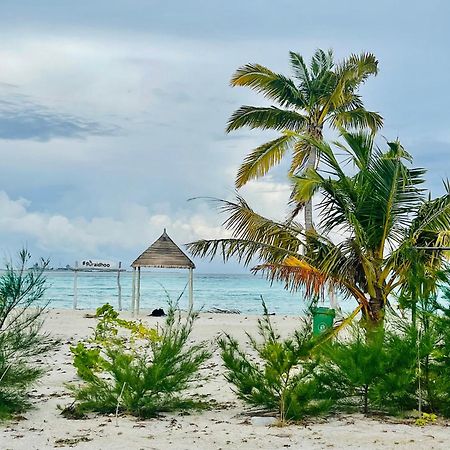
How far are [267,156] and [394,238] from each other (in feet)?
30.3

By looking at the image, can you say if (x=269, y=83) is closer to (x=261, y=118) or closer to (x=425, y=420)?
(x=261, y=118)

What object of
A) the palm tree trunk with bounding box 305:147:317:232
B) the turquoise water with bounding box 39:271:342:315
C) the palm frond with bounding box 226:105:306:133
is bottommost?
the turquoise water with bounding box 39:271:342:315

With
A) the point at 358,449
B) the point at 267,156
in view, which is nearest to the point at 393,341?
the point at 358,449

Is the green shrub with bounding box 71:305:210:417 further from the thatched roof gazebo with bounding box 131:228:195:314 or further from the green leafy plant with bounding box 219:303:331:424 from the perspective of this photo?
the thatched roof gazebo with bounding box 131:228:195:314

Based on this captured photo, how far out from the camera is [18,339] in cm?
811

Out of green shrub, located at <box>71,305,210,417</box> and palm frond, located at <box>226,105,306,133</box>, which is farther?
palm frond, located at <box>226,105,306,133</box>

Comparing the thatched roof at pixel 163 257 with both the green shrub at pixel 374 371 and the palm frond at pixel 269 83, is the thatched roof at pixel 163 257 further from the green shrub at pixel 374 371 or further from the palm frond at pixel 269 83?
the green shrub at pixel 374 371

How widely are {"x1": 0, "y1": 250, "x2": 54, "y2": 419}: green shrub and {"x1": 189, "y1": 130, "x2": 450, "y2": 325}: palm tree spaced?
543 cm

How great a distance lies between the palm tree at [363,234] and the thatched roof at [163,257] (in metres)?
8.95

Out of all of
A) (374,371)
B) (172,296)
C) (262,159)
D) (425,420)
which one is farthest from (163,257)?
(172,296)

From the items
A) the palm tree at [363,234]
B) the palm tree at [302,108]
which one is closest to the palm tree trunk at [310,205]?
A: the palm tree at [302,108]

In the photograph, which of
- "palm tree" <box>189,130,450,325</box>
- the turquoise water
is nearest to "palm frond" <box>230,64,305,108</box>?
"palm tree" <box>189,130,450,325</box>

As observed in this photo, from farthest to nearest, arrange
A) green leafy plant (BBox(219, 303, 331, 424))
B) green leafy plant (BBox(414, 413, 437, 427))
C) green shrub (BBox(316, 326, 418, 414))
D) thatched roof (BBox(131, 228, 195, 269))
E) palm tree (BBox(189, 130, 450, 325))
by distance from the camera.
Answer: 1. thatched roof (BBox(131, 228, 195, 269))
2. palm tree (BBox(189, 130, 450, 325))
3. green shrub (BBox(316, 326, 418, 414))
4. green leafy plant (BBox(219, 303, 331, 424))
5. green leafy plant (BBox(414, 413, 437, 427))

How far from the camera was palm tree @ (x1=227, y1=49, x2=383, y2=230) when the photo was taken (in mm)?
22047
